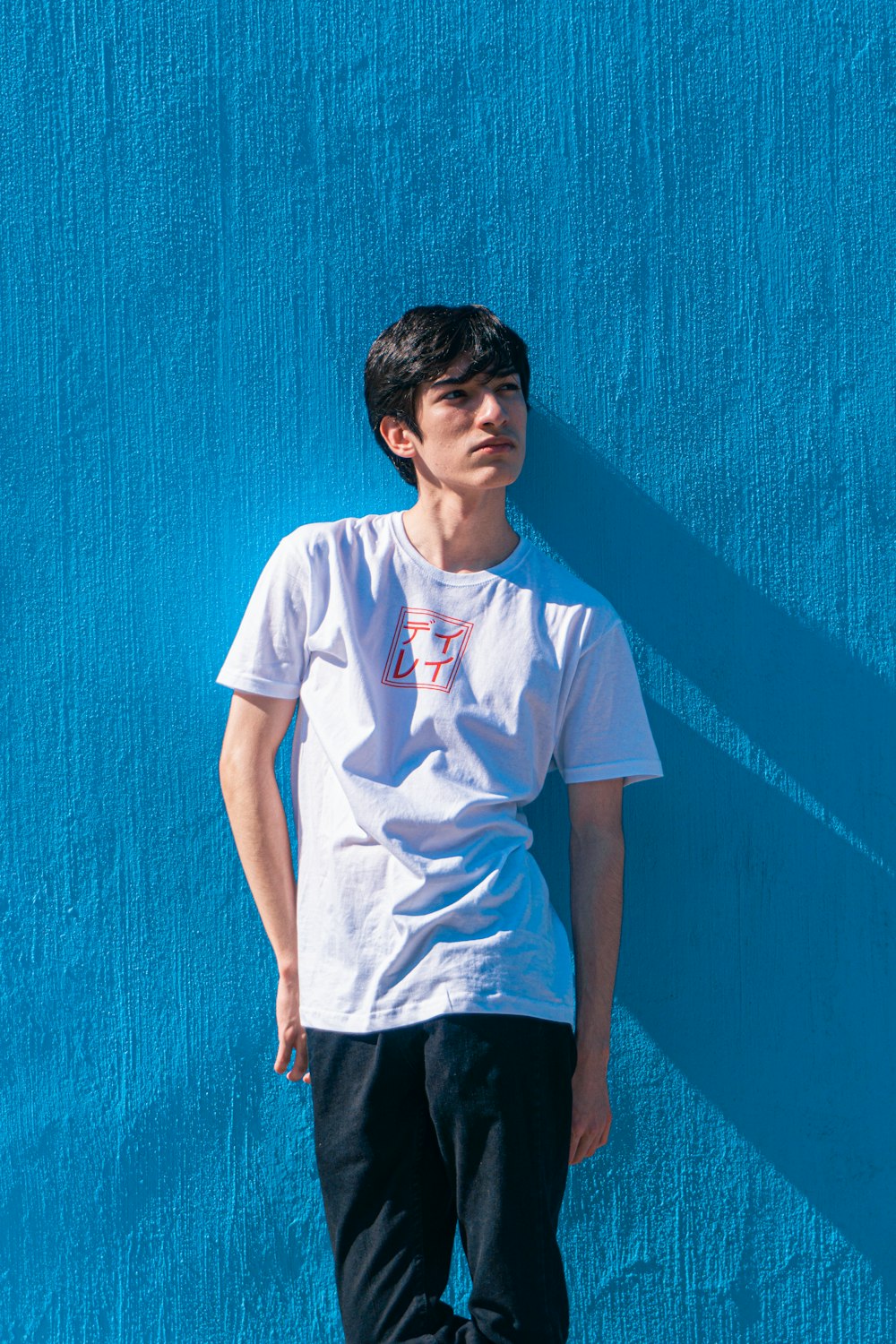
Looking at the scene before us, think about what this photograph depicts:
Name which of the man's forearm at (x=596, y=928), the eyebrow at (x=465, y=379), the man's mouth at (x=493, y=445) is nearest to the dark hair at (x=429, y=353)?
the eyebrow at (x=465, y=379)

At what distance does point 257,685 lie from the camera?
1.83 meters

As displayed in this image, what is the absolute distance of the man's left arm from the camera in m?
1.82

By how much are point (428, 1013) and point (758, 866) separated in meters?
0.77

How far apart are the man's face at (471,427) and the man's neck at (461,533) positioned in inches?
1.6

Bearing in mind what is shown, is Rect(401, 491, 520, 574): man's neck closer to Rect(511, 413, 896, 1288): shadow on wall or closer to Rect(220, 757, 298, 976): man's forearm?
Rect(511, 413, 896, 1288): shadow on wall

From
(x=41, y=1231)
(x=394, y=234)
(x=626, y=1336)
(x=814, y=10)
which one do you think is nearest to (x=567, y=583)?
(x=394, y=234)

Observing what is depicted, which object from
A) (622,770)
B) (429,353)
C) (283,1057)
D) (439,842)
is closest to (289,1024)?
(283,1057)

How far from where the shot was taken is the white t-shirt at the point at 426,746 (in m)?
1.69

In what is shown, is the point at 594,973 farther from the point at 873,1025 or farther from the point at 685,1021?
the point at 873,1025

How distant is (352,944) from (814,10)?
1.82 m

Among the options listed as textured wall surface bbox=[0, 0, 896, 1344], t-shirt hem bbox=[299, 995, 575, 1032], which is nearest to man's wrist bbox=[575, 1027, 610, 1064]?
t-shirt hem bbox=[299, 995, 575, 1032]

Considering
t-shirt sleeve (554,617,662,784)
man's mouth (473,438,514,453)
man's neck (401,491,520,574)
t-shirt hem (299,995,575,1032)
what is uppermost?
man's mouth (473,438,514,453)

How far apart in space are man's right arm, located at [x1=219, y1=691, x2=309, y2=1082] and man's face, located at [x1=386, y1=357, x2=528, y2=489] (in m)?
0.45

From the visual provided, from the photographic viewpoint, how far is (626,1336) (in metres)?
2.13
